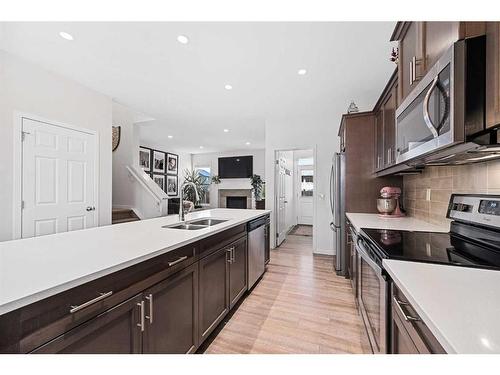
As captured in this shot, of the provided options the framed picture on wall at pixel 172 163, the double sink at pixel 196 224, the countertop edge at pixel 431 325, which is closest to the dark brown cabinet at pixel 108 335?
the double sink at pixel 196 224

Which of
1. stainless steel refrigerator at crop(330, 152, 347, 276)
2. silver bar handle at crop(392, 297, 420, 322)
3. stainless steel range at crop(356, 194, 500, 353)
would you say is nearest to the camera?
silver bar handle at crop(392, 297, 420, 322)

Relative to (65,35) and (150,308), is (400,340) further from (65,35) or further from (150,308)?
(65,35)

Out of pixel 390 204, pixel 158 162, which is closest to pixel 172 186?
pixel 158 162

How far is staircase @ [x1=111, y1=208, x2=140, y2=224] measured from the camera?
4415mm

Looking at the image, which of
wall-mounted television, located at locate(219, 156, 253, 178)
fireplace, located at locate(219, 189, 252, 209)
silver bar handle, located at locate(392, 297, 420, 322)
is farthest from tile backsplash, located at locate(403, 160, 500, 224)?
fireplace, located at locate(219, 189, 252, 209)

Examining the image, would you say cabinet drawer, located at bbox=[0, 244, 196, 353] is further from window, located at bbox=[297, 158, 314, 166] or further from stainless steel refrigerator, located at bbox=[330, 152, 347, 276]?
window, located at bbox=[297, 158, 314, 166]

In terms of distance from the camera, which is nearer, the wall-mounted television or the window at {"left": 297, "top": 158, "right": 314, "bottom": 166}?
the window at {"left": 297, "top": 158, "right": 314, "bottom": 166}

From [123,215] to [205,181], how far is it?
4.59m

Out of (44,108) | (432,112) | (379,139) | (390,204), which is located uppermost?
(44,108)

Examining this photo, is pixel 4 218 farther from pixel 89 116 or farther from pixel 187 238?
pixel 187 238

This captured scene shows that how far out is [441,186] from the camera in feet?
6.00

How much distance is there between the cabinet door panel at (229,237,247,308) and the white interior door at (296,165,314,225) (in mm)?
5325

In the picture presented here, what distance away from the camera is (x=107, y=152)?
365 centimetres
